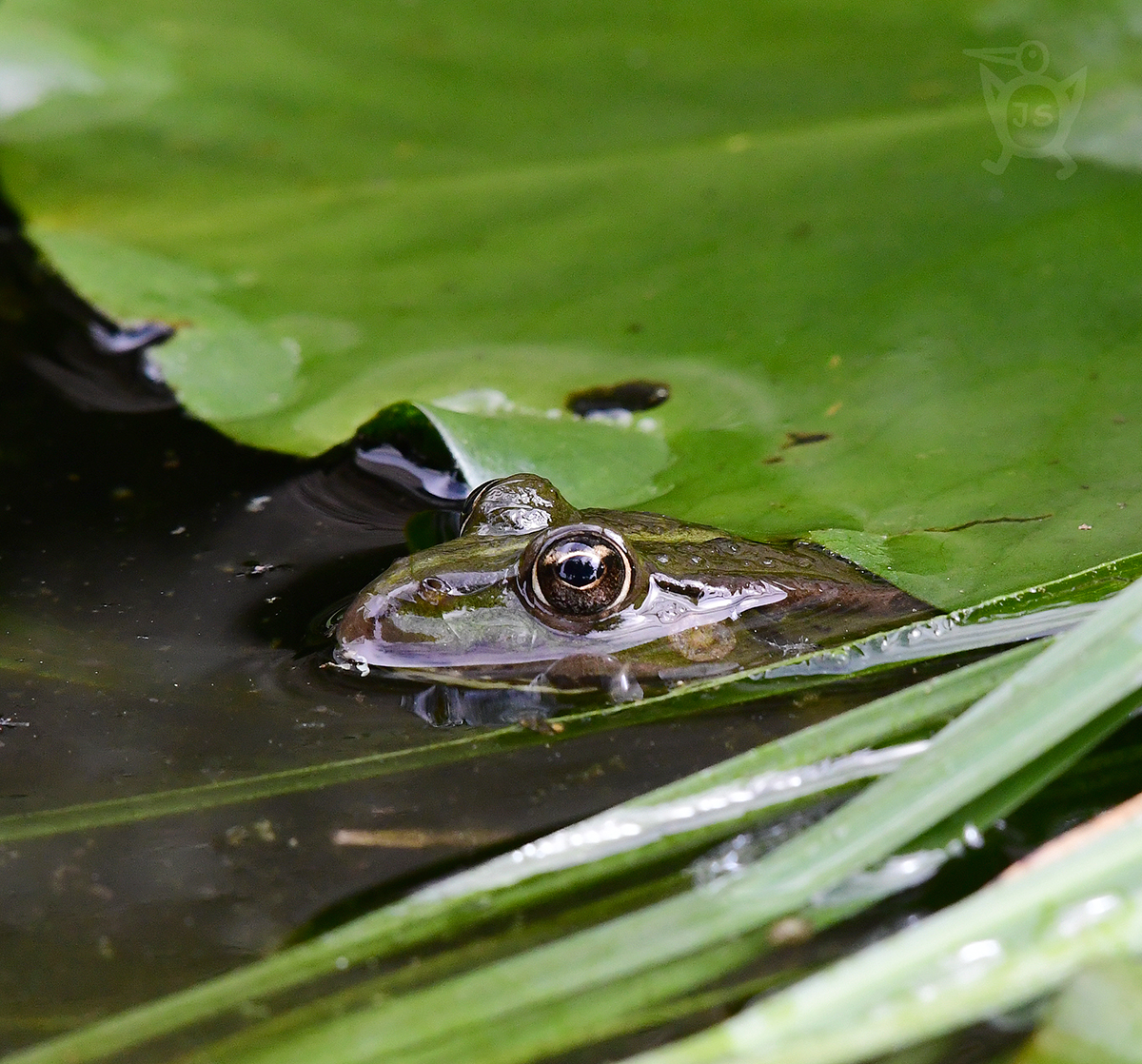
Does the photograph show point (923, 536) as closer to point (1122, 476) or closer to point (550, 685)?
point (1122, 476)

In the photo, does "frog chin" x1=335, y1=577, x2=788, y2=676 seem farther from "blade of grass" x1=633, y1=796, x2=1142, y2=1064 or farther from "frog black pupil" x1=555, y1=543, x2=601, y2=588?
"blade of grass" x1=633, y1=796, x2=1142, y2=1064

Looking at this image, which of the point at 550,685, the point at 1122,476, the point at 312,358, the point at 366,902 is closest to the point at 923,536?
the point at 1122,476

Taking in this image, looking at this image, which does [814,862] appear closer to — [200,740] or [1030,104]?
[200,740]

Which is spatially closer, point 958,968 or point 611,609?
point 958,968

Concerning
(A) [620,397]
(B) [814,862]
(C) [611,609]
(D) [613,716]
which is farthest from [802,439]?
(B) [814,862]

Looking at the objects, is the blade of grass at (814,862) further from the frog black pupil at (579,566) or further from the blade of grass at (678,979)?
the frog black pupil at (579,566)
